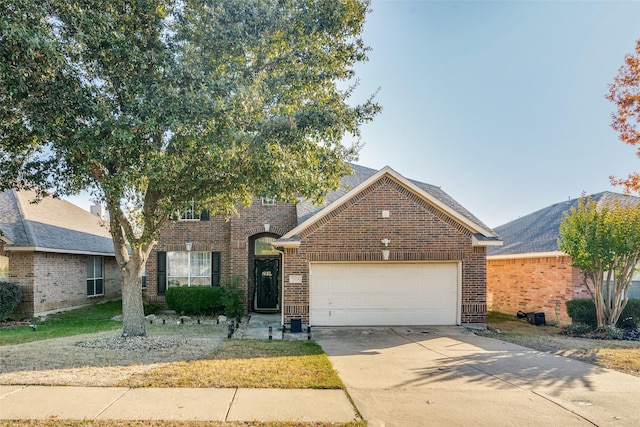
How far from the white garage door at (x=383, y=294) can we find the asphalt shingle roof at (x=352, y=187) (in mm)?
2239

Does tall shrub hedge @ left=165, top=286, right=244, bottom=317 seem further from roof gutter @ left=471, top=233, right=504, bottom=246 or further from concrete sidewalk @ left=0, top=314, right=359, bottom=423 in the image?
concrete sidewalk @ left=0, top=314, right=359, bottom=423

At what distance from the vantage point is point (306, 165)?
10.3 meters

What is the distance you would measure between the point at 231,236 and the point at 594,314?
42.5ft

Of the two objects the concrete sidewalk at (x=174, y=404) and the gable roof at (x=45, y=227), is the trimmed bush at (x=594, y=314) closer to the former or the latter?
the concrete sidewalk at (x=174, y=404)

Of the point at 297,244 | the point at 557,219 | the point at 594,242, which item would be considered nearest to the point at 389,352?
the point at 297,244

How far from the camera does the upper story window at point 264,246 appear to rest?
17.8 metres

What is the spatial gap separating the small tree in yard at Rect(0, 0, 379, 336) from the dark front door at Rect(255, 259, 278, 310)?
276 inches

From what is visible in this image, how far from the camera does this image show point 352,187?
17141mm

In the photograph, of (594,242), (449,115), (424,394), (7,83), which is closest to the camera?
(424,394)

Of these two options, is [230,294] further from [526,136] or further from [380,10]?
[526,136]

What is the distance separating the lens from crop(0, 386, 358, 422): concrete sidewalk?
5.57 metres

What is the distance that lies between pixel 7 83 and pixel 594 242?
48.2ft

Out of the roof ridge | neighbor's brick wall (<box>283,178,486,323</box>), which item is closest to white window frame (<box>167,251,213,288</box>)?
the roof ridge

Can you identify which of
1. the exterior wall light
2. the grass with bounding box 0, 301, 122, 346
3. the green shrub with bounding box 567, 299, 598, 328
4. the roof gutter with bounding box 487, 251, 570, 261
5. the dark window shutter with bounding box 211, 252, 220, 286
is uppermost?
the exterior wall light
